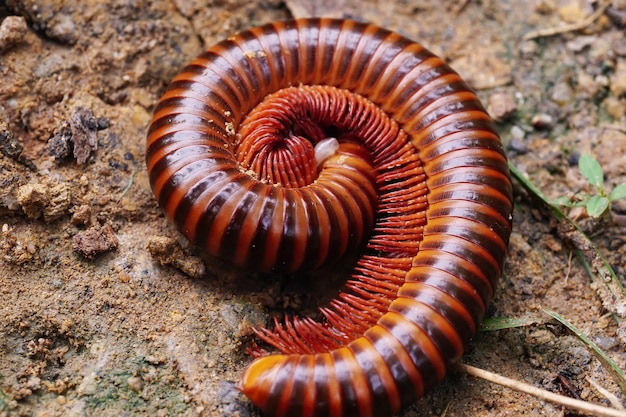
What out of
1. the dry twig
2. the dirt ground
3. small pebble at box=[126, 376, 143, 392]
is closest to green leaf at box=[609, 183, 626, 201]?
the dirt ground

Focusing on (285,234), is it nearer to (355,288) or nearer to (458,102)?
(355,288)

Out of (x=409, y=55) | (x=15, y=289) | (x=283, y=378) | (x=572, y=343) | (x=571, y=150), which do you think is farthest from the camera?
(x=571, y=150)

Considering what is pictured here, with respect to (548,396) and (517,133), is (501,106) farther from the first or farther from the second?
(548,396)

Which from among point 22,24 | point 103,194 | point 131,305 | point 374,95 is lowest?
point 131,305

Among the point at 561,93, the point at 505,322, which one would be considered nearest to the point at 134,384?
the point at 505,322

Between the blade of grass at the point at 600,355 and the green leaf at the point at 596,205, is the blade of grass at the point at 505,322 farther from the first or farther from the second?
the green leaf at the point at 596,205

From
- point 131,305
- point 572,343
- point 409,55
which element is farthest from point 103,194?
point 572,343

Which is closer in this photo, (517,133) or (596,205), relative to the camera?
(596,205)
